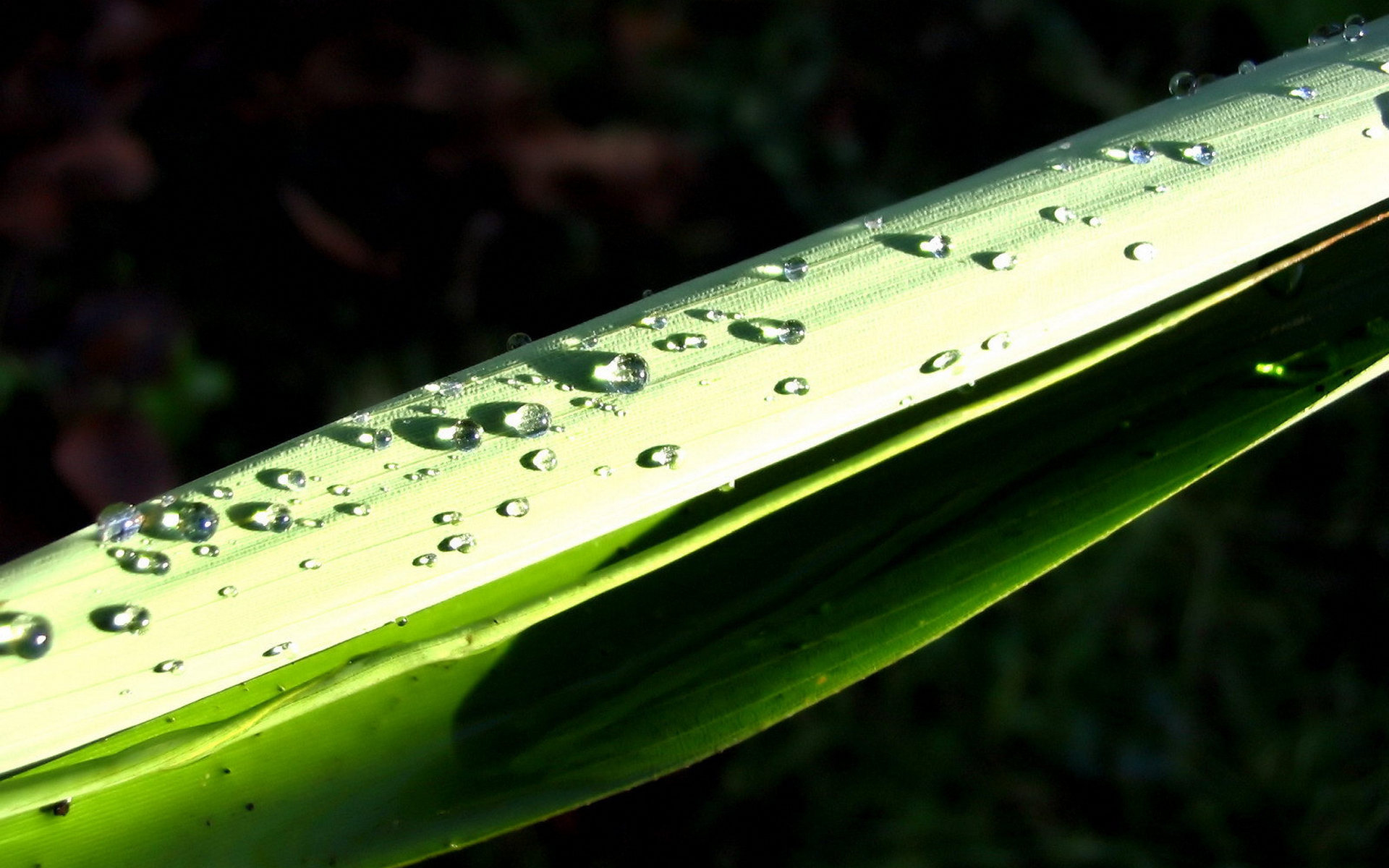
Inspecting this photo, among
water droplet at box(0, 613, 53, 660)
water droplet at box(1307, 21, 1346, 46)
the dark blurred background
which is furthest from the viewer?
the dark blurred background

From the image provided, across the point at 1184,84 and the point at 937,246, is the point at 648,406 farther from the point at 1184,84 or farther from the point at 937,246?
the point at 1184,84

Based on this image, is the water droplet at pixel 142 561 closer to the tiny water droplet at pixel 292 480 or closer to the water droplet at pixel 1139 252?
the tiny water droplet at pixel 292 480

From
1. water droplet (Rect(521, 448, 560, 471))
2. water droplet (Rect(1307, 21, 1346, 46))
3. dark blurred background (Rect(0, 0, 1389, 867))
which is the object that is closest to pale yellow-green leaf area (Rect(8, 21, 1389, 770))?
water droplet (Rect(521, 448, 560, 471))

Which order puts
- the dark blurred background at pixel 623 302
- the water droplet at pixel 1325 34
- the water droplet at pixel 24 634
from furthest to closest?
the dark blurred background at pixel 623 302 → the water droplet at pixel 1325 34 → the water droplet at pixel 24 634

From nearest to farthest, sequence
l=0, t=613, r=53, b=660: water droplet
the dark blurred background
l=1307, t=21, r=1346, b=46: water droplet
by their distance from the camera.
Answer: l=0, t=613, r=53, b=660: water droplet < l=1307, t=21, r=1346, b=46: water droplet < the dark blurred background

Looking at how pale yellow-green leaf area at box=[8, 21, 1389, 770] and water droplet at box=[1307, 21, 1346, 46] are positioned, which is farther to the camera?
water droplet at box=[1307, 21, 1346, 46]

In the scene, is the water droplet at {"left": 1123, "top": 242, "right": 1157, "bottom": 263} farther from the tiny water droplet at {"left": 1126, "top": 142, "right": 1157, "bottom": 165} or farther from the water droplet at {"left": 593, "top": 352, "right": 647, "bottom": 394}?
the water droplet at {"left": 593, "top": 352, "right": 647, "bottom": 394}

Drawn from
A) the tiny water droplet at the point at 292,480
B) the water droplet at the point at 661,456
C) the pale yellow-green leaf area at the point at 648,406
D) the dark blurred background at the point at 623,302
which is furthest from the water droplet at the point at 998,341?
the dark blurred background at the point at 623,302

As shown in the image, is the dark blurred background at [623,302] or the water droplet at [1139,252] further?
the dark blurred background at [623,302]
